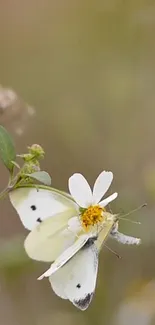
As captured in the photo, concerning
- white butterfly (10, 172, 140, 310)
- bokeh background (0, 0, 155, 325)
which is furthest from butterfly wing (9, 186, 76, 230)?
bokeh background (0, 0, 155, 325)

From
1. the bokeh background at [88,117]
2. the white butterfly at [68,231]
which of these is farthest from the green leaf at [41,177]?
the bokeh background at [88,117]

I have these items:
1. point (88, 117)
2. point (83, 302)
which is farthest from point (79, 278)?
point (88, 117)

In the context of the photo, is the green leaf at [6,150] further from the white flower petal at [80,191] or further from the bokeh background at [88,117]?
the bokeh background at [88,117]

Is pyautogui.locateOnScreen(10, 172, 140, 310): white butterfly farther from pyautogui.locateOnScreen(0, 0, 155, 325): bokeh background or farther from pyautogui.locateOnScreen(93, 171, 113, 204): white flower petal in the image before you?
pyautogui.locateOnScreen(0, 0, 155, 325): bokeh background

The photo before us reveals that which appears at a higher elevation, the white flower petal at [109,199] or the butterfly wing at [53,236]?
the white flower petal at [109,199]

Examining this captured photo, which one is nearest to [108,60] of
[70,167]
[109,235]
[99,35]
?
[99,35]

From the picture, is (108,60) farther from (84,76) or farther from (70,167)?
(70,167)
